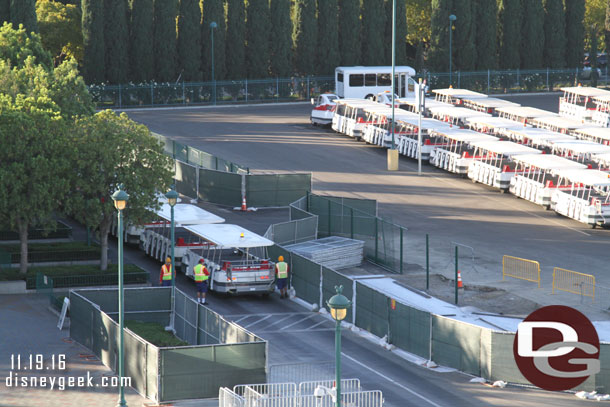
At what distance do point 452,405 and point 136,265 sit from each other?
A: 58.0ft

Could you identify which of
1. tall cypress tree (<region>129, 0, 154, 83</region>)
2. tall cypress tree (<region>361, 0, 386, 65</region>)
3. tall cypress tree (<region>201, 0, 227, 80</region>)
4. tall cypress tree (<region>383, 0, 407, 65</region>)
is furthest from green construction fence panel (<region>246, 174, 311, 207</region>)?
tall cypress tree (<region>361, 0, 386, 65</region>)

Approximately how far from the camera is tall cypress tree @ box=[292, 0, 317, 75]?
310 ft

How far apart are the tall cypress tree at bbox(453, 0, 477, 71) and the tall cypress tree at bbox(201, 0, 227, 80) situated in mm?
19418

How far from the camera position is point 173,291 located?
33.8 metres

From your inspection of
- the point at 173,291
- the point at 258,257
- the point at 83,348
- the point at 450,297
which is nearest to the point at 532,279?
the point at 450,297

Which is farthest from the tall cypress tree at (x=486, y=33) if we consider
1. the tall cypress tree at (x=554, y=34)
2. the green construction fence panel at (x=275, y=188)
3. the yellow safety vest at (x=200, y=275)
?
the yellow safety vest at (x=200, y=275)

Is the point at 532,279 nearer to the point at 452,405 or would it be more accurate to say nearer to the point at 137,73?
the point at 452,405

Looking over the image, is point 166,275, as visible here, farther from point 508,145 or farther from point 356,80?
point 356,80

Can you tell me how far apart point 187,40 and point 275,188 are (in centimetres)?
4136

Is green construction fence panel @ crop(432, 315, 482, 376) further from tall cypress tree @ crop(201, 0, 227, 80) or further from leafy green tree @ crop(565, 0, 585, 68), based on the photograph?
leafy green tree @ crop(565, 0, 585, 68)

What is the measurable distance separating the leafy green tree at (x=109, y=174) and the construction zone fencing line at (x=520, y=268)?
12377 mm

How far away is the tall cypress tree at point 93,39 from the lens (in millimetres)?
86812

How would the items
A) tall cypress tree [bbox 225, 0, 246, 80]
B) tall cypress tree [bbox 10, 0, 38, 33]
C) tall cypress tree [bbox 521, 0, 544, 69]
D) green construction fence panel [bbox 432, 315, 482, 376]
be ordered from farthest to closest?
tall cypress tree [bbox 521, 0, 544, 69] → tall cypress tree [bbox 225, 0, 246, 80] → tall cypress tree [bbox 10, 0, 38, 33] → green construction fence panel [bbox 432, 315, 482, 376]

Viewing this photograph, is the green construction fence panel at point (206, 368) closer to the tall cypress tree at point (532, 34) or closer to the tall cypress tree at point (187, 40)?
the tall cypress tree at point (187, 40)
